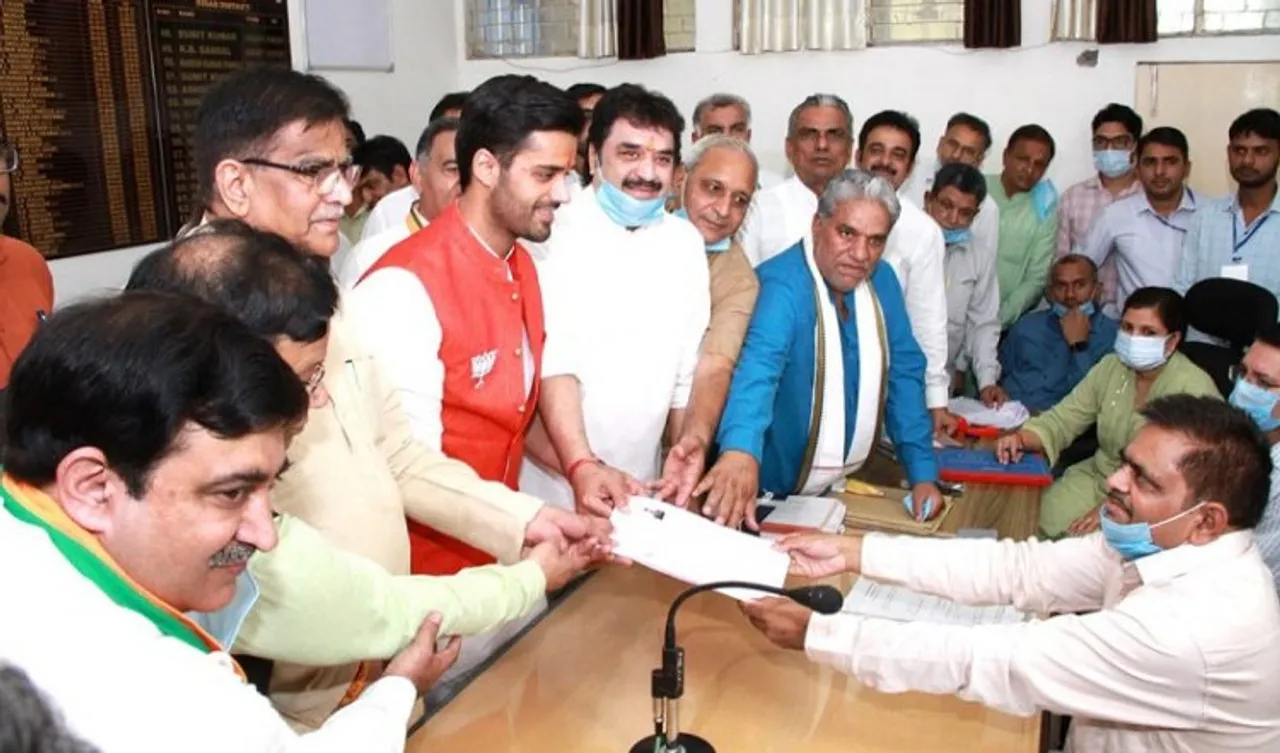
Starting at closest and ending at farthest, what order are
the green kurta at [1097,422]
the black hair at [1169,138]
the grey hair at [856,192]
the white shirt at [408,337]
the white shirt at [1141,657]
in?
the white shirt at [1141,657] → the white shirt at [408,337] → the grey hair at [856,192] → the green kurta at [1097,422] → the black hair at [1169,138]

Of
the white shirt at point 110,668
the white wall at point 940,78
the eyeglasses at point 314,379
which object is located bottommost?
the white shirt at point 110,668

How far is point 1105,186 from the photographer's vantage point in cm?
591

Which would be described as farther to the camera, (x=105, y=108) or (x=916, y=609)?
(x=105, y=108)

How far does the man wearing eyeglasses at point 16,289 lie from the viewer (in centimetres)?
299

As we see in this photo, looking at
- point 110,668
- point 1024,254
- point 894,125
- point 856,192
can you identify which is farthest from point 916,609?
point 1024,254

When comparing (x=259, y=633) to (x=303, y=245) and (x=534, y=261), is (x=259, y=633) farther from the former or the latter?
(x=534, y=261)

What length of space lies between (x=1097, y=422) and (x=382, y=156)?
3285mm

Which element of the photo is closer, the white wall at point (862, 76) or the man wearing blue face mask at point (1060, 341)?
the man wearing blue face mask at point (1060, 341)

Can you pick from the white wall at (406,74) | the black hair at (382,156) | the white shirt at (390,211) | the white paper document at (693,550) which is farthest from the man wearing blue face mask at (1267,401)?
the white wall at (406,74)

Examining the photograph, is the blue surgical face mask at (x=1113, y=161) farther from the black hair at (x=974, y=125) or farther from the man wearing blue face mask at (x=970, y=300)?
the man wearing blue face mask at (x=970, y=300)

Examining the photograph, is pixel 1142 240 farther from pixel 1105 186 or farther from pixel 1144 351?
pixel 1144 351

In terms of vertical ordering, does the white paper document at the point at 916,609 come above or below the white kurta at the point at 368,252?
below

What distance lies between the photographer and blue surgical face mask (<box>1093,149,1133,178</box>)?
5738 mm

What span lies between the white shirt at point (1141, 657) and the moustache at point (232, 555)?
3.49 ft
